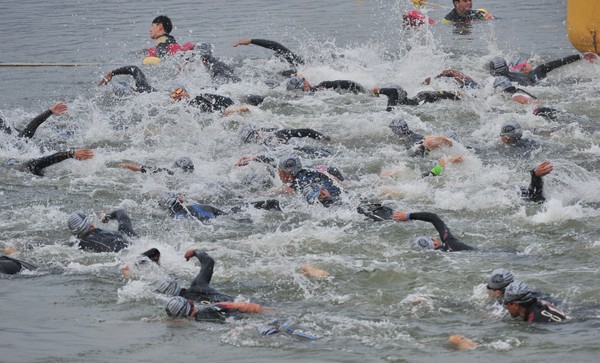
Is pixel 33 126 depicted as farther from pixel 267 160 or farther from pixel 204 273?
pixel 204 273

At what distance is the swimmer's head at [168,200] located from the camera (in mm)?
13312

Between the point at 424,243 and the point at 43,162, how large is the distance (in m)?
6.15

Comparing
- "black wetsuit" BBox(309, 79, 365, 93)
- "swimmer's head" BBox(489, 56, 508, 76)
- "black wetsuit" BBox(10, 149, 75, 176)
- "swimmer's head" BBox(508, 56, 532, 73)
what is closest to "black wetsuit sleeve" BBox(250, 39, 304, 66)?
"black wetsuit" BBox(309, 79, 365, 93)

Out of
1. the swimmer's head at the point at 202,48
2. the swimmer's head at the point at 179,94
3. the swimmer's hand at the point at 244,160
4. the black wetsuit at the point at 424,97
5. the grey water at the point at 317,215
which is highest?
the swimmer's head at the point at 202,48

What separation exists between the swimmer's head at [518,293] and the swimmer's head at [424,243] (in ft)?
7.41

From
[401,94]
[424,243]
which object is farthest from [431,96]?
[424,243]

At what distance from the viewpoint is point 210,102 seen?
18.5 metres

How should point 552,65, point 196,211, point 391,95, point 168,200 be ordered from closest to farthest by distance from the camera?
point 196,211 < point 168,200 < point 391,95 < point 552,65

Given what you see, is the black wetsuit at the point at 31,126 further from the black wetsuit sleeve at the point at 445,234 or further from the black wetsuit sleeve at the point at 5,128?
the black wetsuit sleeve at the point at 445,234

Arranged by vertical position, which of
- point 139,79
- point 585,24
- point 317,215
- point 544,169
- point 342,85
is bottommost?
point 317,215

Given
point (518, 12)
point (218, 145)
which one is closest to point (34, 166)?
point (218, 145)

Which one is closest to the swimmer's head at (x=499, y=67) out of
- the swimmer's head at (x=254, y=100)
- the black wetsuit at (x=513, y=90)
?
the black wetsuit at (x=513, y=90)

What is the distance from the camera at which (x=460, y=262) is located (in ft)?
36.6

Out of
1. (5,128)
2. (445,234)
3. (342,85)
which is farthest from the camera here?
(342,85)
